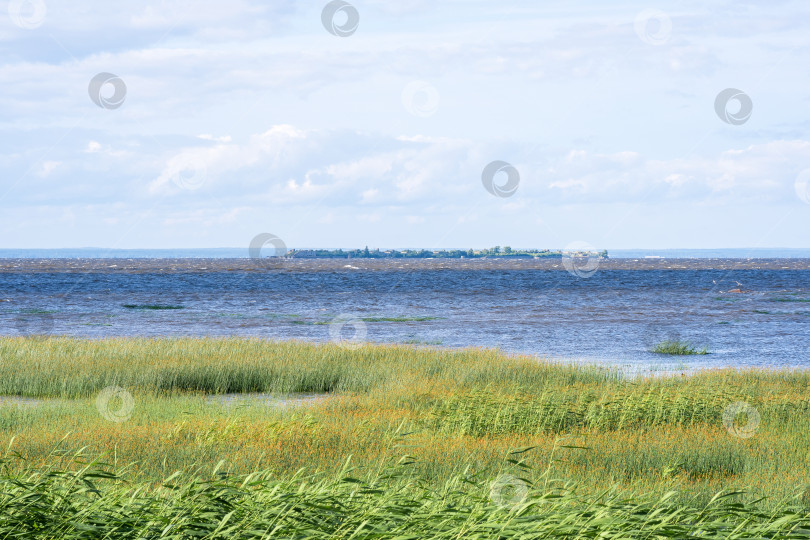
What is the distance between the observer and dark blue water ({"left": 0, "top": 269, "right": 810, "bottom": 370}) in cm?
3722

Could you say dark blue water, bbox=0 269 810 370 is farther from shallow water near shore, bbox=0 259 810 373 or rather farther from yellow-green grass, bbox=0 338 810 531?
yellow-green grass, bbox=0 338 810 531

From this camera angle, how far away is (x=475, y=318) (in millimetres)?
55375

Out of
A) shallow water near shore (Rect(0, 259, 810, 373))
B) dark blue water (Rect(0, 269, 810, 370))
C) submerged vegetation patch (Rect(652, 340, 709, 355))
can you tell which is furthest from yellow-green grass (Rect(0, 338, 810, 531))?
dark blue water (Rect(0, 269, 810, 370))

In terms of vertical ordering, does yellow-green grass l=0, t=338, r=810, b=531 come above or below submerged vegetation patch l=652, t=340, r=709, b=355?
above

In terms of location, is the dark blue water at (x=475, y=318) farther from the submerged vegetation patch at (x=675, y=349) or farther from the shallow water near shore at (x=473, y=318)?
the submerged vegetation patch at (x=675, y=349)

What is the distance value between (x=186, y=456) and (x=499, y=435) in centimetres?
Result: 612

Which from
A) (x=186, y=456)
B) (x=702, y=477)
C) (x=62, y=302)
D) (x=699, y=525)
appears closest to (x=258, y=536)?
(x=699, y=525)

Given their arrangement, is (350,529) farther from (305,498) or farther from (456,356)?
(456,356)

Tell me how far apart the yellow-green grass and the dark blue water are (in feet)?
34.9

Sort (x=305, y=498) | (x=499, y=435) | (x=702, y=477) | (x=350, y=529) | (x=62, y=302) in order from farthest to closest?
(x=62, y=302)
(x=499, y=435)
(x=702, y=477)
(x=305, y=498)
(x=350, y=529)

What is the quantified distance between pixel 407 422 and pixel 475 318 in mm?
40655

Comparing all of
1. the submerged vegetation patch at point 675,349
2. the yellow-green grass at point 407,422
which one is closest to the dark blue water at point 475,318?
the submerged vegetation patch at point 675,349

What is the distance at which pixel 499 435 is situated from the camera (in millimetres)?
Result: 14625

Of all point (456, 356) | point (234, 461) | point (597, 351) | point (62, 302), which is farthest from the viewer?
point (62, 302)
